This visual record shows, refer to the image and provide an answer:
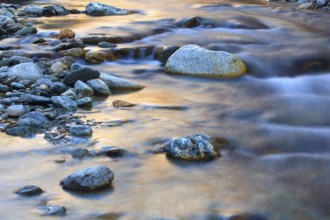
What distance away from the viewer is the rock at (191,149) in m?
5.02

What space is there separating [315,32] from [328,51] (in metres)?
2.09

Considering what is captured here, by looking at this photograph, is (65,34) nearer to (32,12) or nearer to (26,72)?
(26,72)

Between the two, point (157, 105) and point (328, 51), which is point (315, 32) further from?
point (157, 105)

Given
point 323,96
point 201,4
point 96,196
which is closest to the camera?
point 96,196

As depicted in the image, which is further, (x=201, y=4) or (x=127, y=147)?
(x=201, y=4)

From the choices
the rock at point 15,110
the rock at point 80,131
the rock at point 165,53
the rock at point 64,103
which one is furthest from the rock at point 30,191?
the rock at point 165,53

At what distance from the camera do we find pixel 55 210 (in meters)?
4.04

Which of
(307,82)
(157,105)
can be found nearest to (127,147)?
(157,105)

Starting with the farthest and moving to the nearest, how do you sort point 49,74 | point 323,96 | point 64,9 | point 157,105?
point 64,9, point 49,74, point 323,96, point 157,105

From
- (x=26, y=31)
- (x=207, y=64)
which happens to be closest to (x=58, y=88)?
(x=207, y=64)

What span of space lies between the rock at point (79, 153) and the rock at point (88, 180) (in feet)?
1.88

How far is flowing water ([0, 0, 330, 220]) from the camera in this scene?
4.21m

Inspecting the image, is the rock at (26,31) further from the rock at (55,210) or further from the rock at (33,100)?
the rock at (55,210)

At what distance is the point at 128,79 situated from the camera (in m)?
8.14
